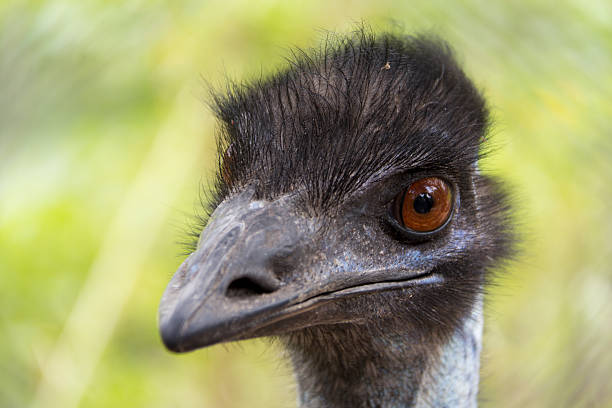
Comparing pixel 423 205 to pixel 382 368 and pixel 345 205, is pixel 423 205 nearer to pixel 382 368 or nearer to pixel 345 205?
pixel 345 205

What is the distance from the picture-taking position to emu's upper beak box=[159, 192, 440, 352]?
1431 mm

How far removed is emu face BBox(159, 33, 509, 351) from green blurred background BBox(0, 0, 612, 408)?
1069mm

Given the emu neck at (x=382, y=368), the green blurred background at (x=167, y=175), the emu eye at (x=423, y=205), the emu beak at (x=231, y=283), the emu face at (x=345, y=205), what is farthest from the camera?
the green blurred background at (x=167, y=175)

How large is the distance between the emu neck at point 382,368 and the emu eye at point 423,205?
0.28 meters

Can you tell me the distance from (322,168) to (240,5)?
2.16 metres

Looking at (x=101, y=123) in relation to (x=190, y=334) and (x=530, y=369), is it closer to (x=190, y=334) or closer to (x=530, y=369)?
(x=530, y=369)

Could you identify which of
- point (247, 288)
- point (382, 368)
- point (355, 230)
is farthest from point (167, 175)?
point (247, 288)

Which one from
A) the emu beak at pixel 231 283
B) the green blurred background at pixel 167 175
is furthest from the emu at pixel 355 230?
the green blurred background at pixel 167 175

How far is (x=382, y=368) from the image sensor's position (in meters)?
1.99

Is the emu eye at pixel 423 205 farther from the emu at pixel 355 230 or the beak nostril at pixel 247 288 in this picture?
the beak nostril at pixel 247 288

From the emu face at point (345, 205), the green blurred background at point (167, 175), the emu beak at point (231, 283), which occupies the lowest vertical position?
the emu beak at point (231, 283)

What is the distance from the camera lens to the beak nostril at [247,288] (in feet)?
4.95

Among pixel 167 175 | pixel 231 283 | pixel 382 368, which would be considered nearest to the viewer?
pixel 231 283

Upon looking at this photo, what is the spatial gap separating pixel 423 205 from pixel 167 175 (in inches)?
87.1
